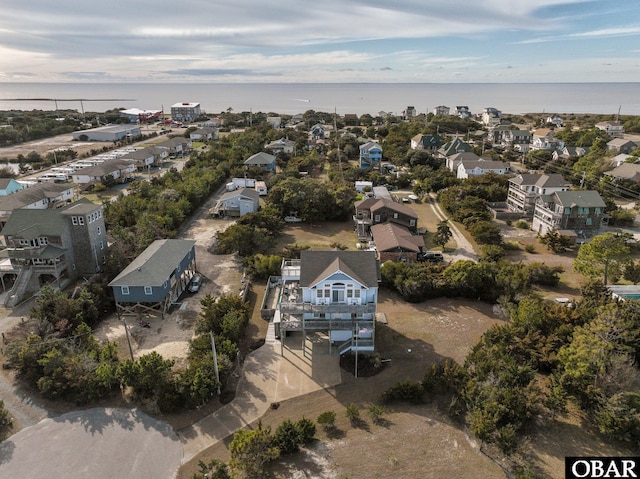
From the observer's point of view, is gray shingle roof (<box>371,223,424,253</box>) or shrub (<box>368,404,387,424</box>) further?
gray shingle roof (<box>371,223,424,253</box>)

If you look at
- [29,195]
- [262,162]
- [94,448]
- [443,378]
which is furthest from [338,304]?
[262,162]

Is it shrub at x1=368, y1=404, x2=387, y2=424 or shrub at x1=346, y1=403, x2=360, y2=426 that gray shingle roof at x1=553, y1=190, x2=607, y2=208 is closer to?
shrub at x1=368, y1=404, x2=387, y2=424

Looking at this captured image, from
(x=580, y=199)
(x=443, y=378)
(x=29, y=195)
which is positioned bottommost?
(x=443, y=378)

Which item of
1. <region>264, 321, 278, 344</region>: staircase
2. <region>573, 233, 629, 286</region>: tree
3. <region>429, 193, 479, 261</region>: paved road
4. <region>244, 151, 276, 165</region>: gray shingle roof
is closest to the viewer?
<region>264, 321, 278, 344</region>: staircase

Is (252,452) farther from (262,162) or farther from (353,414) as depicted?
(262,162)

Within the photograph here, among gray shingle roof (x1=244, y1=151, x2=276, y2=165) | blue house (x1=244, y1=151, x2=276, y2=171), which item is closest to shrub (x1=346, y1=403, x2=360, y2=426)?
blue house (x1=244, y1=151, x2=276, y2=171)

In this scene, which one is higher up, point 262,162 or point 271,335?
point 262,162

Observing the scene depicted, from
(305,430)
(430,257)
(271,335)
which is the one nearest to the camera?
(305,430)

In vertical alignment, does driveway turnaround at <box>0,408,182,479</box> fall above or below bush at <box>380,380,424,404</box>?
below
